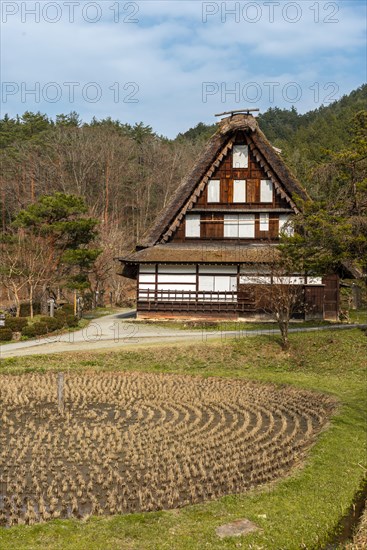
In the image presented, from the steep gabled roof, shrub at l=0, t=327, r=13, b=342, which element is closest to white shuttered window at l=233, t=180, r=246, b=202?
the steep gabled roof

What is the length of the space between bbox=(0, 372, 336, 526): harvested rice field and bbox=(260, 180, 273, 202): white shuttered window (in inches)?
612

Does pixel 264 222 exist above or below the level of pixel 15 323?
above

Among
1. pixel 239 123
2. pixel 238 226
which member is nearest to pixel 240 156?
pixel 239 123

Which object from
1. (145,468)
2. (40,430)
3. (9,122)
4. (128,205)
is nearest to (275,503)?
(145,468)

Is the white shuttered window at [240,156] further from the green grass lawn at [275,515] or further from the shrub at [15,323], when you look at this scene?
the green grass lawn at [275,515]

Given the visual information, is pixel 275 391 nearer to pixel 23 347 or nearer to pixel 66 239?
pixel 23 347

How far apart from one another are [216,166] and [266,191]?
9.92ft

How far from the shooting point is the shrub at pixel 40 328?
26.4 meters

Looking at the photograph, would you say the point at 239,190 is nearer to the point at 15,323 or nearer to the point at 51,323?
the point at 51,323

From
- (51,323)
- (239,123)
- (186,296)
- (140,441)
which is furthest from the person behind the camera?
(239,123)

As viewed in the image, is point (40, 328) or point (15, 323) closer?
point (15, 323)

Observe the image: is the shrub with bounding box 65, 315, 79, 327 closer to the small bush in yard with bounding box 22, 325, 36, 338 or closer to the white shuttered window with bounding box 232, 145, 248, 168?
the small bush in yard with bounding box 22, 325, 36, 338

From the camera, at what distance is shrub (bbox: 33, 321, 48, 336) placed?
86.7 ft

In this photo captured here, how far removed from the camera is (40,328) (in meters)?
26.5
